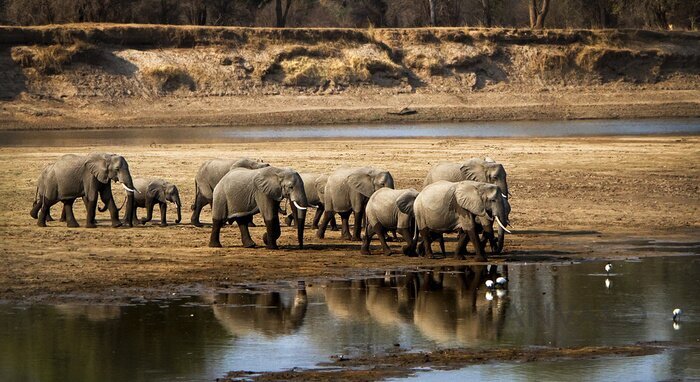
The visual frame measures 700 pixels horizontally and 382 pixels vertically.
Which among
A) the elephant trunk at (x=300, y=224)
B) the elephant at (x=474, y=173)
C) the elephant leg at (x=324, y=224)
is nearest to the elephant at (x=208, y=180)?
the elephant leg at (x=324, y=224)

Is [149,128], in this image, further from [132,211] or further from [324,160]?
[132,211]

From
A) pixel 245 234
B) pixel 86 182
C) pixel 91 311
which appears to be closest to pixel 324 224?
pixel 245 234

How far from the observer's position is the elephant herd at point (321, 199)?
61.7ft

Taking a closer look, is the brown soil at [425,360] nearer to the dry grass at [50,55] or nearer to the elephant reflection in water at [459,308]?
the elephant reflection in water at [459,308]

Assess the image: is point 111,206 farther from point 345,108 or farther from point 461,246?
point 345,108

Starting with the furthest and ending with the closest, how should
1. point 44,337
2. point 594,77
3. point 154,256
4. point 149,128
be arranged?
point 594,77 < point 149,128 < point 154,256 < point 44,337

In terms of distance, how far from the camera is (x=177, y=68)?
56.6 m

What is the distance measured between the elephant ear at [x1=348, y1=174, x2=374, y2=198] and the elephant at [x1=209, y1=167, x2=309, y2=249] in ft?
3.65

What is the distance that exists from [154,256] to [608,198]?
10.0 meters

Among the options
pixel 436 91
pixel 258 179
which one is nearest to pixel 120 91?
pixel 436 91

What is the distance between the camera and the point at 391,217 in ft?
63.8

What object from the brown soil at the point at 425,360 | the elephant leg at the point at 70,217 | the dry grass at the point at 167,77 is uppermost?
the dry grass at the point at 167,77

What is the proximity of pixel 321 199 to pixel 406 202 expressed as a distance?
2.95 meters

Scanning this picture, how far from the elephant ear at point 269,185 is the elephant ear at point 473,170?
135 inches
